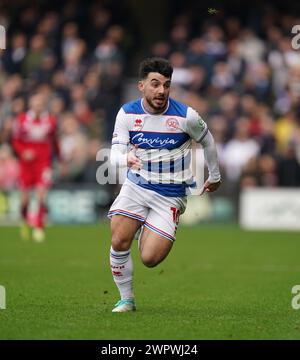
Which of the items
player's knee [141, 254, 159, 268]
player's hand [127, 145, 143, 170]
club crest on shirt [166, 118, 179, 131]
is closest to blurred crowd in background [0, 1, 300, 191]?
club crest on shirt [166, 118, 179, 131]

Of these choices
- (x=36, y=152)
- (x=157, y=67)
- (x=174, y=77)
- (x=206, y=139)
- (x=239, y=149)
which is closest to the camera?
(x=157, y=67)

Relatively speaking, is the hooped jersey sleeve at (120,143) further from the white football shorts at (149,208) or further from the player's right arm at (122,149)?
the white football shorts at (149,208)

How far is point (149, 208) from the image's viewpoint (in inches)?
363

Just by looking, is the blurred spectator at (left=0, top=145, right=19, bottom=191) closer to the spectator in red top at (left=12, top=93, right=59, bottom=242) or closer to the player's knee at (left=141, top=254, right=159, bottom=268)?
the spectator in red top at (left=12, top=93, right=59, bottom=242)

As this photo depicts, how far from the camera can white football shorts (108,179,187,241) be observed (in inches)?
358

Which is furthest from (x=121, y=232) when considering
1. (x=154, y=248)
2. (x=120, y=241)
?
(x=154, y=248)

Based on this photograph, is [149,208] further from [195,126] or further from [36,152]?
[36,152]

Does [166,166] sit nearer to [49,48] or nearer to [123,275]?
[123,275]

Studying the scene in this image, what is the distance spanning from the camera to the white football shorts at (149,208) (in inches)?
358

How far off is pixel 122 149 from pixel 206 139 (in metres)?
0.85

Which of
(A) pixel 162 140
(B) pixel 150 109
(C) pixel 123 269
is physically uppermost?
(B) pixel 150 109

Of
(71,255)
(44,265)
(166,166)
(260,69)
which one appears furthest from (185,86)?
(166,166)

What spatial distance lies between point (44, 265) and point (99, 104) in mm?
11977

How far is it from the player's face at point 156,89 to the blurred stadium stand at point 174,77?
44.8 feet
